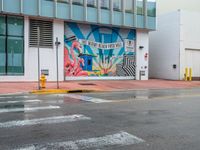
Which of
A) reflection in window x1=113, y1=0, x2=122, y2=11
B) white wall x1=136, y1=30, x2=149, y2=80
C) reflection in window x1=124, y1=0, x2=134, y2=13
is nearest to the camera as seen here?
reflection in window x1=113, y1=0, x2=122, y2=11

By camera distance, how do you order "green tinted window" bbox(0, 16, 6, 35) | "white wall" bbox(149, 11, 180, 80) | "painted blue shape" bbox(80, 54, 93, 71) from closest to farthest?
1. "green tinted window" bbox(0, 16, 6, 35)
2. "painted blue shape" bbox(80, 54, 93, 71)
3. "white wall" bbox(149, 11, 180, 80)

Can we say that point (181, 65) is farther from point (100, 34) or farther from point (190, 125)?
point (190, 125)

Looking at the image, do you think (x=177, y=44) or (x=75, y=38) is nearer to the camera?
(x=75, y=38)

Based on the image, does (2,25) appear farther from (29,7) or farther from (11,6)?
(29,7)

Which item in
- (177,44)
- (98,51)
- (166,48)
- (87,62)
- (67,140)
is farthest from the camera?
(166,48)

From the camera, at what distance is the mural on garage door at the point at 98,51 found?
26261mm

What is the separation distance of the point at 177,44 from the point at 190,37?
196 cm

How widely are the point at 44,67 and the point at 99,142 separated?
64.3 ft

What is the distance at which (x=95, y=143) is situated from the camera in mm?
5973

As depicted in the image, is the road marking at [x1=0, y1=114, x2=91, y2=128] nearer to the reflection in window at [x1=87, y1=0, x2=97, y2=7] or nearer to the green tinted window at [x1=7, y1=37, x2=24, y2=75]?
the green tinted window at [x1=7, y1=37, x2=24, y2=75]

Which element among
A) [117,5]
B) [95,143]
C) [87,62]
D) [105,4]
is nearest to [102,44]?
[87,62]

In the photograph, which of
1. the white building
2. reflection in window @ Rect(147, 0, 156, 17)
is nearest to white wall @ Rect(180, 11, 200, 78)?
the white building

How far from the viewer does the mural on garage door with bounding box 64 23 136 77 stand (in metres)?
26.3

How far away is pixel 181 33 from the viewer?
3186 cm
